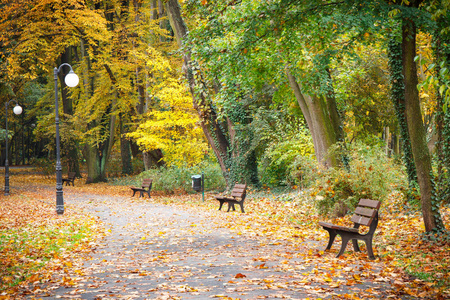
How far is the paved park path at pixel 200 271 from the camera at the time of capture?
5398mm

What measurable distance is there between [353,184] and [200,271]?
534 cm

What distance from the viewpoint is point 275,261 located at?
23.6 ft

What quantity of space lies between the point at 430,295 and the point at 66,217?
1169cm

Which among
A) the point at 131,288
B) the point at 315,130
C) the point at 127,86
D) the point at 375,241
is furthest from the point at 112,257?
the point at 127,86

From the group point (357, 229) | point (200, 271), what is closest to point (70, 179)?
point (200, 271)

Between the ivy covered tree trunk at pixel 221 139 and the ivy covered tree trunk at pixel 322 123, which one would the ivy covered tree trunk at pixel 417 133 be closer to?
the ivy covered tree trunk at pixel 322 123

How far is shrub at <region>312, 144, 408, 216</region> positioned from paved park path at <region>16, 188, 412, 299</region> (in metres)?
2.02

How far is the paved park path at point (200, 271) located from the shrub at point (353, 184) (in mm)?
2019

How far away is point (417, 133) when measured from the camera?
26.4ft

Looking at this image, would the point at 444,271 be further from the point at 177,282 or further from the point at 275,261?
the point at 177,282

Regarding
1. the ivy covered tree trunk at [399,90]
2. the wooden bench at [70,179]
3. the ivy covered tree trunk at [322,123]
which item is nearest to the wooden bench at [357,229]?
the ivy covered tree trunk at [399,90]

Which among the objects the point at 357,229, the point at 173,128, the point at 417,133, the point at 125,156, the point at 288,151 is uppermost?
the point at 173,128

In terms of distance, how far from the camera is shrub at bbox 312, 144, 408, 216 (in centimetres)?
1037

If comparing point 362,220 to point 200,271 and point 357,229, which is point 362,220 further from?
point 200,271
